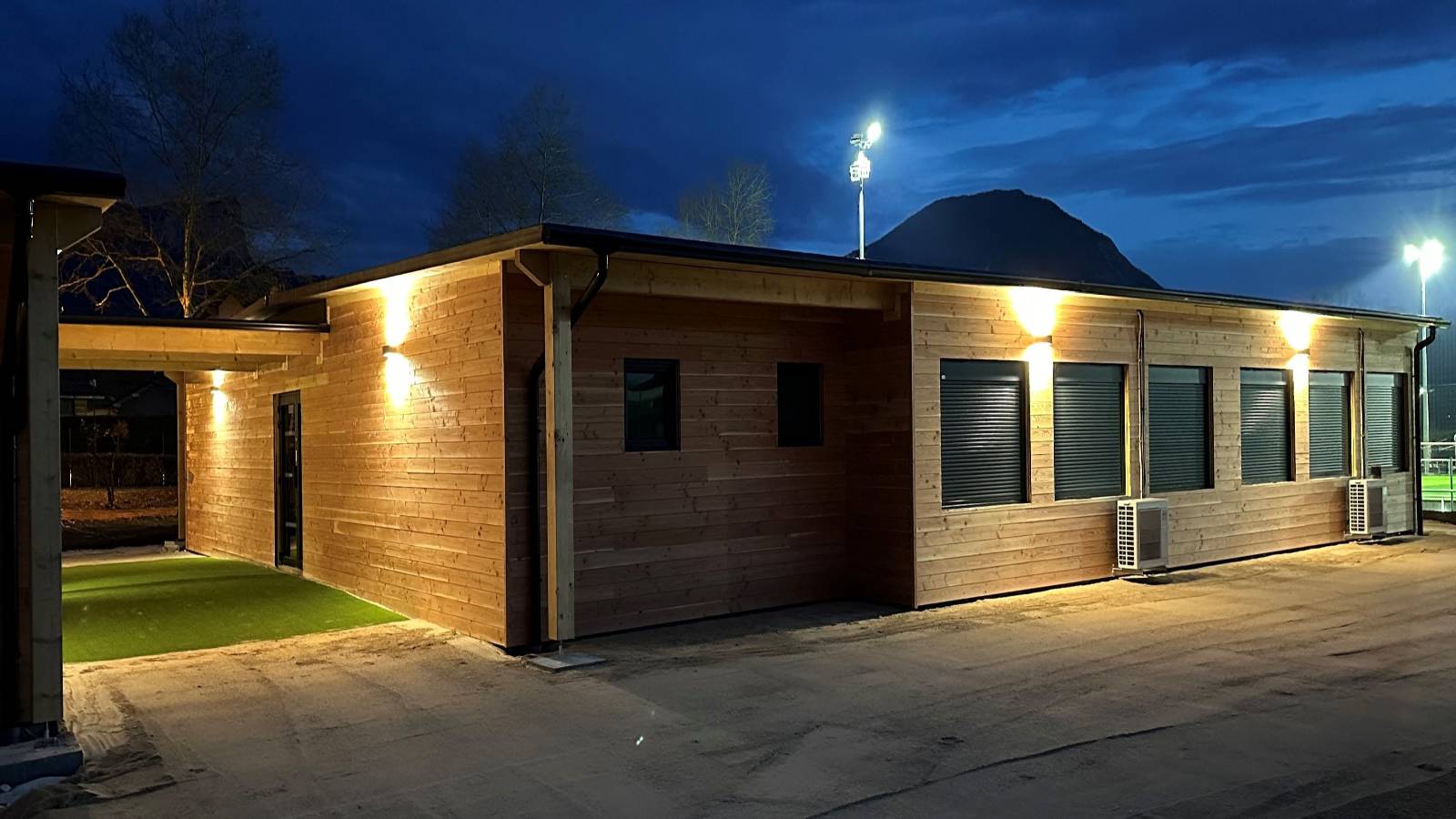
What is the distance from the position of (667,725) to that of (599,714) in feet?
1.60

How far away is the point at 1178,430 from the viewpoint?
12148mm

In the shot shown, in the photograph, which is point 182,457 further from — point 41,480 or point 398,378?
point 41,480

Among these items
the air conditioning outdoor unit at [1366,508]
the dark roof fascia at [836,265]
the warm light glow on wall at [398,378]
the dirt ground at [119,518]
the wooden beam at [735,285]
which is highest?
the dark roof fascia at [836,265]

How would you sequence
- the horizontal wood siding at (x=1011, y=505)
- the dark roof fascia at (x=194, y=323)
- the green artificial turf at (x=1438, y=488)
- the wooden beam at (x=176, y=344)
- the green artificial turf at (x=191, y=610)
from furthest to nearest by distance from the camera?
the green artificial turf at (x=1438, y=488), the wooden beam at (x=176, y=344), the dark roof fascia at (x=194, y=323), the horizontal wood siding at (x=1011, y=505), the green artificial turf at (x=191, y=610)

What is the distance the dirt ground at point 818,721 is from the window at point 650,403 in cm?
165

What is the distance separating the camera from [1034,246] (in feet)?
390

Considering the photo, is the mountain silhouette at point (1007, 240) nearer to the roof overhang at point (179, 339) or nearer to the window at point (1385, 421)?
the window at point (1385, 421)

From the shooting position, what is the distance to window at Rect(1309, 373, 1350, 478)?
45.7ft

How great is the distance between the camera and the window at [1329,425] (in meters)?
13.9

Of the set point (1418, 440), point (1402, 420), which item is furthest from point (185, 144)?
point (1418, 440)

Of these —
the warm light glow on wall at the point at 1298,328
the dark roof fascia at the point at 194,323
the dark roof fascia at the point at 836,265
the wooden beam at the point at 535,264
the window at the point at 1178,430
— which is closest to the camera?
the dark roof fascia at the point at 836,265

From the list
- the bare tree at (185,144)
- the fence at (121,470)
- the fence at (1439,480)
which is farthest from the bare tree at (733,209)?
the fence at (1439,480)

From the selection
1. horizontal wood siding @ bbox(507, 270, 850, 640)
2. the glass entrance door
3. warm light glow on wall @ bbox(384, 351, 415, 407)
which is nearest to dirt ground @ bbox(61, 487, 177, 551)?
the glass entrance door

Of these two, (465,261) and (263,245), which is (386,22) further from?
(465,261)
